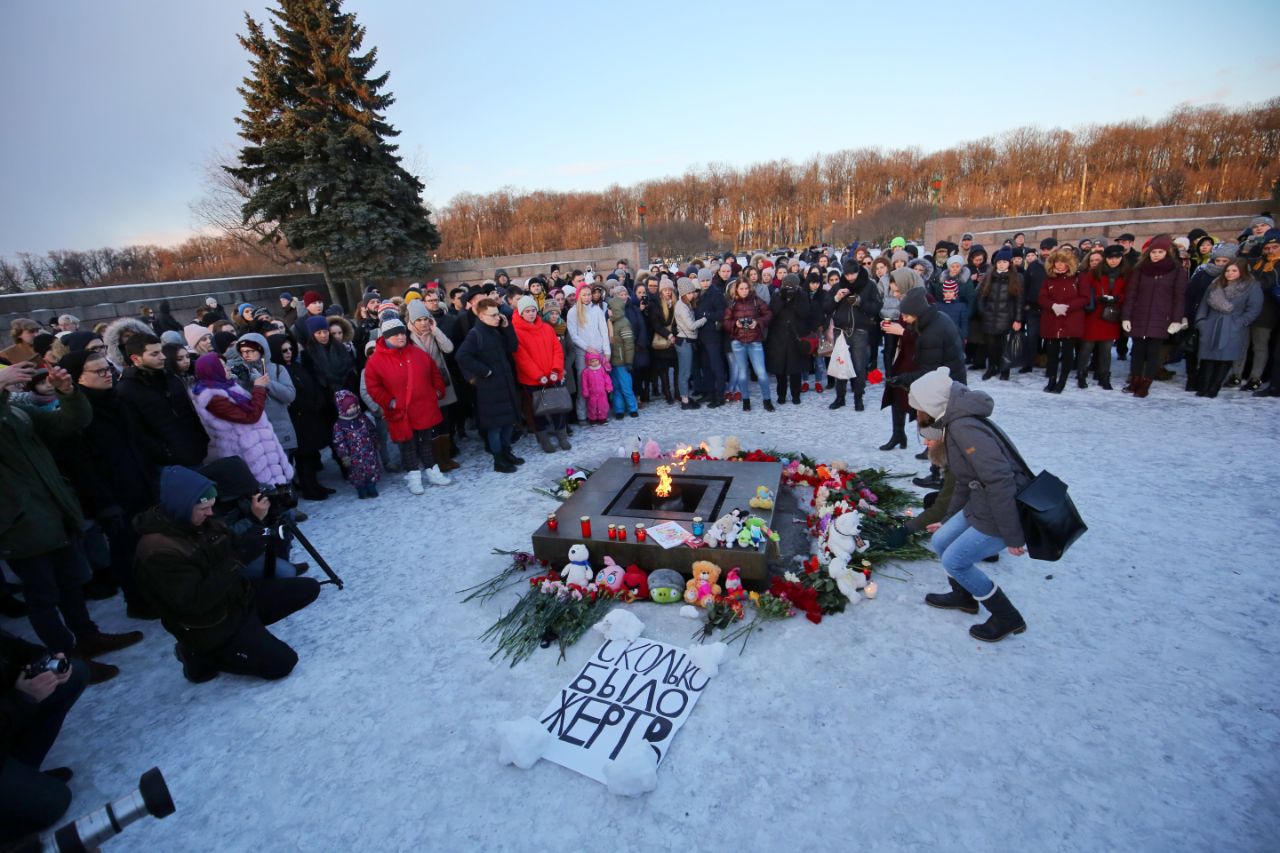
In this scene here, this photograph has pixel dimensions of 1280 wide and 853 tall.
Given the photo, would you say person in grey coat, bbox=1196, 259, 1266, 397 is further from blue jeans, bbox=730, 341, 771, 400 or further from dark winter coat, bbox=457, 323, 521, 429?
dark winter coat, bbox=457, 323, 521, 429

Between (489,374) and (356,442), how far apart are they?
1596 millimetres

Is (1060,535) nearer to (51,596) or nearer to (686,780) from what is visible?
(686,780)

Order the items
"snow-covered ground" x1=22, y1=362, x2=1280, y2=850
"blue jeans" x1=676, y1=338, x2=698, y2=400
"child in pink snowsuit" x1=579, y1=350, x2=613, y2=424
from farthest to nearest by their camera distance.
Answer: "blue jeans" x1=676, y1=338, x2=698, y2=400 < "child in pink snowsuit" x1=579, y1=350, x2=613, y2=424 < "snow-covered ground" x1=22, y1=362, x2=1280, y2=850

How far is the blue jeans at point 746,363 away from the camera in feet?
27.0

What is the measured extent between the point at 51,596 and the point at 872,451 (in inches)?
269

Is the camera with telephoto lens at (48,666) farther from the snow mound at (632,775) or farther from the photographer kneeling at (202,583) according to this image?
the snow mound at (632,775)

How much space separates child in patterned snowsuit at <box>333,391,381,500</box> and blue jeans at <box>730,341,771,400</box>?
16.0 feet

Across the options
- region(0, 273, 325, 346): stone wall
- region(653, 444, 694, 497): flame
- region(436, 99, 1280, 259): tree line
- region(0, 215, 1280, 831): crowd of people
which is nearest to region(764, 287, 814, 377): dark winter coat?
region(0, 215, 1280, 831): crowd of people

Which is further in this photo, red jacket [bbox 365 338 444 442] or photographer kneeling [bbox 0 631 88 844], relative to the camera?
red jacket [bbox 365 338 444 442]

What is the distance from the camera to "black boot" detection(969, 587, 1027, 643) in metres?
3.41

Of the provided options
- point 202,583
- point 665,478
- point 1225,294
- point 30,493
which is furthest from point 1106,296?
point 30,493

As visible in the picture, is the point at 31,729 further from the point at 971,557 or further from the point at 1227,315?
the point at 1227,315

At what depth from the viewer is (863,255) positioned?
11633 mm

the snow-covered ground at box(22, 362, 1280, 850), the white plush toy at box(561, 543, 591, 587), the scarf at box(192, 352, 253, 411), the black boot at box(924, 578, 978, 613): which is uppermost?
the scarf at box(192, 352, 253, 411)
